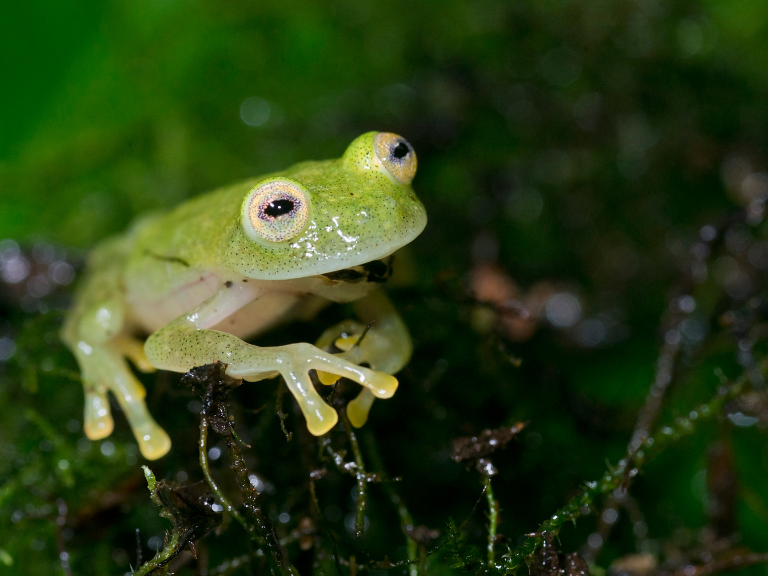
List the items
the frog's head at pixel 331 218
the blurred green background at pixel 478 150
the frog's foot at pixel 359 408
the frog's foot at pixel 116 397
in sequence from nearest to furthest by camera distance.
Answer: the frog's head at pixel 331 218 → the frog's foot at pixel 359 408 → the frog's foot at pixel 116 397 → the blurred green background at pixel 478 150

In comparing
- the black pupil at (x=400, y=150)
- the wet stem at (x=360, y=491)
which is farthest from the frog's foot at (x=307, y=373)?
the black pupil at (x=400, y=150)

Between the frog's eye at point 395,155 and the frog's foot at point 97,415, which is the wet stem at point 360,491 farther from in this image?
the frog's foot at point 97,415

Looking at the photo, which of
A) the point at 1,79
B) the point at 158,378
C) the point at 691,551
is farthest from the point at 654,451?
the point at 1,79

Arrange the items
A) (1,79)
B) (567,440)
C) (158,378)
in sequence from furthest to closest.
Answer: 1. (1,79)
2. (567,440)
3. (158,378)

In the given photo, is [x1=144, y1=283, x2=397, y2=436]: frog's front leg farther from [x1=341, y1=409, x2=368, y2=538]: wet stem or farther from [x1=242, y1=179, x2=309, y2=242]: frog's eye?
[x1=242, y1=179, x2=309, y2=242]: frog's eye

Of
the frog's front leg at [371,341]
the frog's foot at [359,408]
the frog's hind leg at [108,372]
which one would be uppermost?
the frog's front leg at [371,341]

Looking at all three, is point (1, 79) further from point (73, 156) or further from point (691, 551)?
point (691, 551)

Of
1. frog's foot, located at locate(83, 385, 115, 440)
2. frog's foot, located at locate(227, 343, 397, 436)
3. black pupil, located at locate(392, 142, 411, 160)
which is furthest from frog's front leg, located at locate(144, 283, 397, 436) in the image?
black pupil, located at locate(392, 142, 411, 160)

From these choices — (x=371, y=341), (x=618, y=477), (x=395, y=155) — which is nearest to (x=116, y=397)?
(x=371, y=341)
